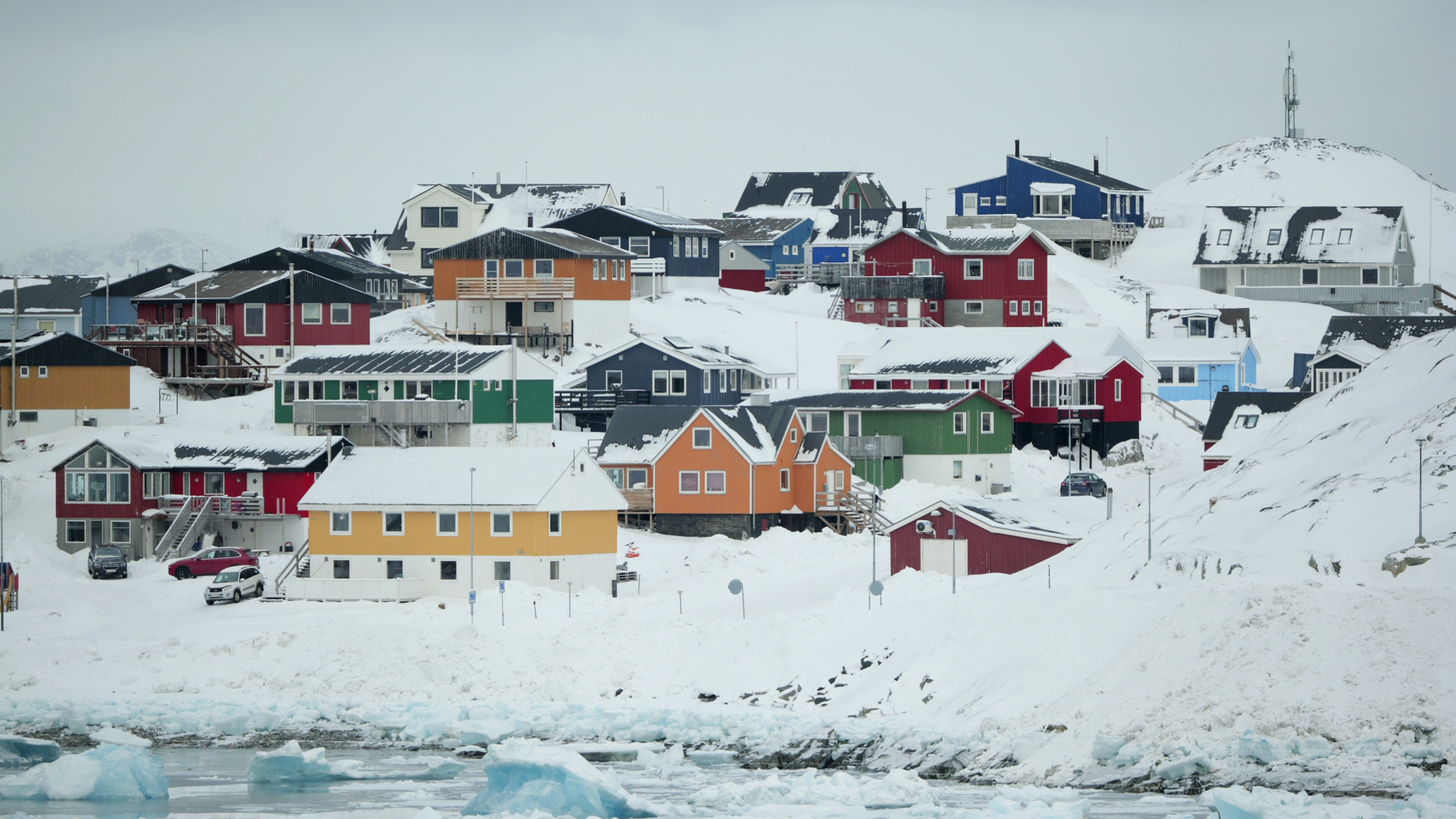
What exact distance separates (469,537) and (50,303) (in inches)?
2092

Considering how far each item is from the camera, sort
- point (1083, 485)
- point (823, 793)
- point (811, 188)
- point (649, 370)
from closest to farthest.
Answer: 1. point (823, 793)
2. point (1083, 485)
3. point (649, 370)
4. point (811, 188)

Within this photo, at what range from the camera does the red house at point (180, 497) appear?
185 ft

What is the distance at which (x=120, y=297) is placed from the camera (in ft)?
281

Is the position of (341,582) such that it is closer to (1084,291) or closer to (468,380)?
(468,380)

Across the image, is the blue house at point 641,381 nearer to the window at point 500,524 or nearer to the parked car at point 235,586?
the window at point 500,524

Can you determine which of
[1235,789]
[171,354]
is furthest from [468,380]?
[1235,789]

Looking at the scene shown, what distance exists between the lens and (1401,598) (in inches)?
1270

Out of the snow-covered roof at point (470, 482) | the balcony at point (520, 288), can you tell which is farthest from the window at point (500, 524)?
the balcony at point (520, 288)

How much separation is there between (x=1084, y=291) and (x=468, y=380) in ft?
132

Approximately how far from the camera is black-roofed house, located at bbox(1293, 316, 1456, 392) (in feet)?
236

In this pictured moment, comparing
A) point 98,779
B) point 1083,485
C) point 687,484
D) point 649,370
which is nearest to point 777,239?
point 649,370

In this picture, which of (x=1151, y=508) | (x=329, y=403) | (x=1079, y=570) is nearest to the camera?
(x=1079, y=570)

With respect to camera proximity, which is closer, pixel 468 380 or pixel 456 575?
pixel 456 575

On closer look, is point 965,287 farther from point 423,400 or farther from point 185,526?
point 185,526
